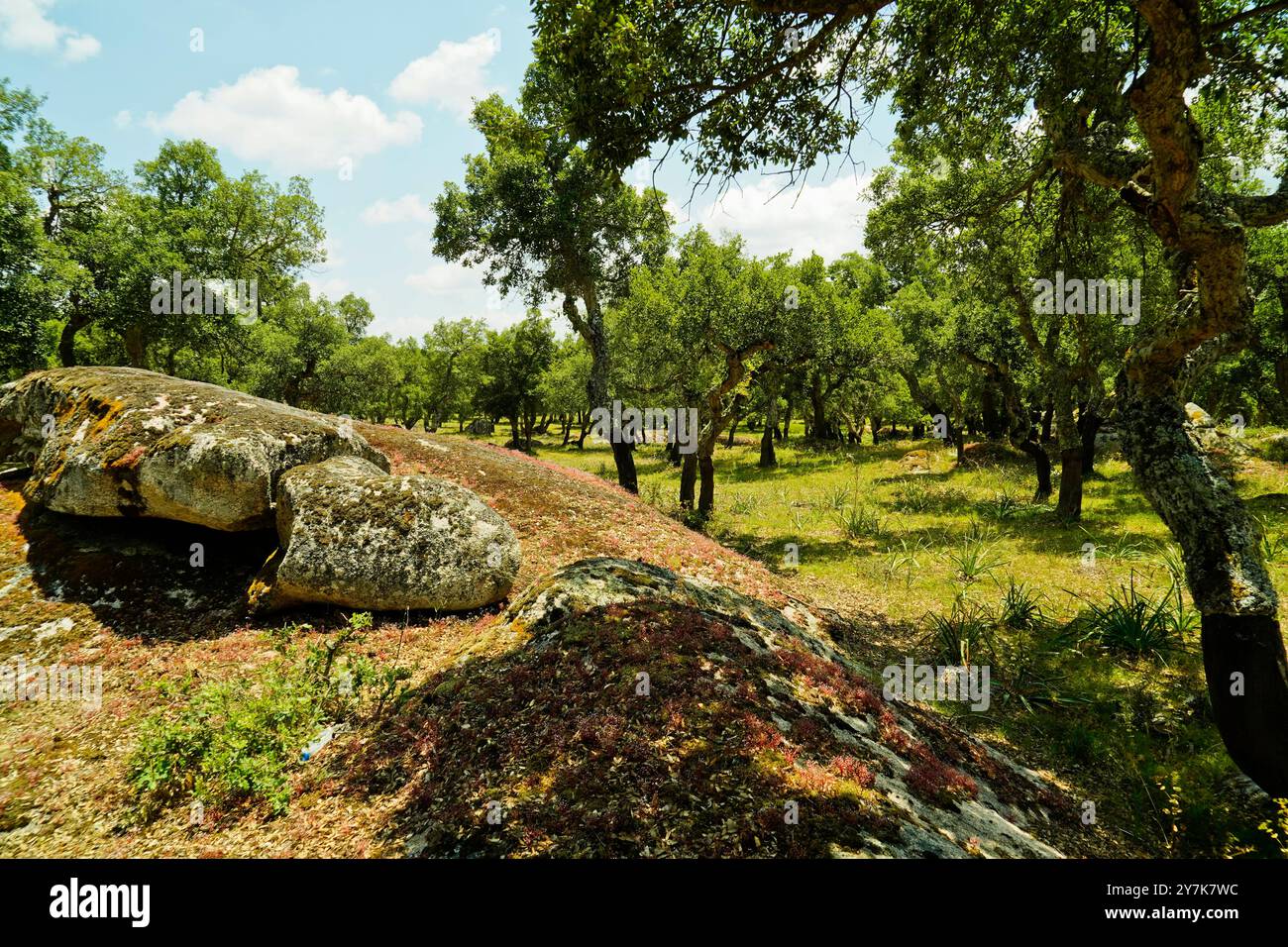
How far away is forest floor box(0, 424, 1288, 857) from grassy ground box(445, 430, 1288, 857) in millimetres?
49

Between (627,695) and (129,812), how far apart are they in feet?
15.8

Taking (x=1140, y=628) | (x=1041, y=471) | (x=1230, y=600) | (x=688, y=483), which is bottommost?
(x=1140, y=628)

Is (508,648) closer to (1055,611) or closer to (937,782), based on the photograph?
(937,782)

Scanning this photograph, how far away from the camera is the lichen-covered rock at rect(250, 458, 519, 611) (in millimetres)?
8352

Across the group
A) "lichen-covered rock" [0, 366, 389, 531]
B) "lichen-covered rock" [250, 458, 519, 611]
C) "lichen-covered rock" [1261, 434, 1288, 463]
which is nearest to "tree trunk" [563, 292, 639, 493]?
"lichen-covered rock" [250, 458, 519, 611]

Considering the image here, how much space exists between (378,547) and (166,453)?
387 centimetres

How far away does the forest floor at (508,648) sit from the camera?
4883 millimetres

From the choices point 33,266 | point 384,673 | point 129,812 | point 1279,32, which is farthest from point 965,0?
point 33,266

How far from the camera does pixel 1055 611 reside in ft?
39.8

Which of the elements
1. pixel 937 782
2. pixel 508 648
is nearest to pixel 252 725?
pixel 508 648

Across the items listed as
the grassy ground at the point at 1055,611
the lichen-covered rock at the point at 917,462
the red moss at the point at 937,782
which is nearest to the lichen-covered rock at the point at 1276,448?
the grassy ground at the point at 1055,611

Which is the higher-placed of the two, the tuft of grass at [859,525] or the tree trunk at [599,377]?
the tree trunk at [599,377]

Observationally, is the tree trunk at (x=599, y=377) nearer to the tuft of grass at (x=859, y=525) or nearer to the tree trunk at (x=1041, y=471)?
the tuft of grass at (x=859, y=525)

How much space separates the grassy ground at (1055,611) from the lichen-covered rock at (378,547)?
26.8ft
